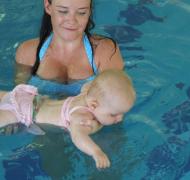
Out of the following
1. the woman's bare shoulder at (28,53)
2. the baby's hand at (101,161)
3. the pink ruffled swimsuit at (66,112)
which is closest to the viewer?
the baby's hand at (101,161)

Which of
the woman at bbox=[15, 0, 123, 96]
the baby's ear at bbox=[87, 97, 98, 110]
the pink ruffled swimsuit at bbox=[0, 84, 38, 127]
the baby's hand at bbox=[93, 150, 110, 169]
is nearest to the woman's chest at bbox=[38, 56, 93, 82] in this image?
the woman at bbox=[15, 0, 123, 96]

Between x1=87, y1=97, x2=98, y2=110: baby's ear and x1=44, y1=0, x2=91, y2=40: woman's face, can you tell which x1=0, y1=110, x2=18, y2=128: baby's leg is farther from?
x1=44, y1=0, x2=91, y2=40: woman's face

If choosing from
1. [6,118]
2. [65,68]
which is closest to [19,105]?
[6,118]

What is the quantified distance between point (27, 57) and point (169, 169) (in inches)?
50.1

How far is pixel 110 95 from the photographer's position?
9.84 feet

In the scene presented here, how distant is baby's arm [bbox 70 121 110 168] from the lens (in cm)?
281

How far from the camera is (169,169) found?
136 inches

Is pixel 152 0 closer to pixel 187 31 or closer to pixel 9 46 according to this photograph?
pixel 187 31

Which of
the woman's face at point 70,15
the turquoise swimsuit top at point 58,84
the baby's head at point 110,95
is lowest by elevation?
the turquoise swimsuit top at point 58,84

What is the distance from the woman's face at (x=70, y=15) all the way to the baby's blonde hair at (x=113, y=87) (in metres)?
0.53

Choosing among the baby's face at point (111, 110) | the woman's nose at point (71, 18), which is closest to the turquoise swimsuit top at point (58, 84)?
the woman's nose at point (71, 18)

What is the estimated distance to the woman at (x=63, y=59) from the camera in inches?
146

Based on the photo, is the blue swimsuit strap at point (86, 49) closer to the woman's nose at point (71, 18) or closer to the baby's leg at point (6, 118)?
the woman's nose at point (71, 18)

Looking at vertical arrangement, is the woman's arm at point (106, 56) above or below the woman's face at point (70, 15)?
below
